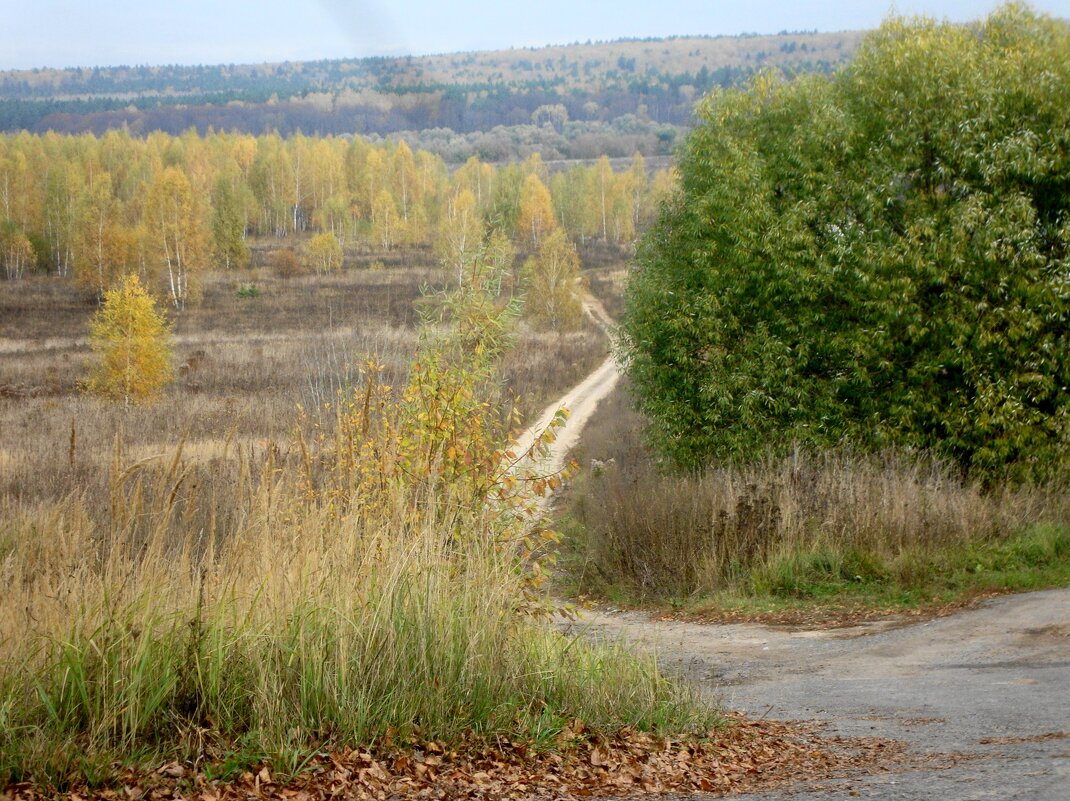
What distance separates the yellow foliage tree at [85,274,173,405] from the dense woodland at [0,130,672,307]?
29.3 m

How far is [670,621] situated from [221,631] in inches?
345

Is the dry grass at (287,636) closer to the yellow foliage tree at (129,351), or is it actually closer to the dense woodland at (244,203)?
the yellow foliage tree at (129,351)

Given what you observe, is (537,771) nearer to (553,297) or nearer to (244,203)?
(553,297)

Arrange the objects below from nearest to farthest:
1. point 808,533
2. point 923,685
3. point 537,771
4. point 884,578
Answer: point 537,771, point 923,685, point 884,578, point 808,533

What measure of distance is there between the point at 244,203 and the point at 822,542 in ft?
306

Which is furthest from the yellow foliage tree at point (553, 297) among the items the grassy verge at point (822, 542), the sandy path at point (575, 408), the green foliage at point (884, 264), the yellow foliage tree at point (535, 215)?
the grassy verge at point (822, 542)

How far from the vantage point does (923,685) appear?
8.94 m

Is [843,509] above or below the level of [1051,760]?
below

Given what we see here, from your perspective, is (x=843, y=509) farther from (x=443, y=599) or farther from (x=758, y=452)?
(x=443, y=599)

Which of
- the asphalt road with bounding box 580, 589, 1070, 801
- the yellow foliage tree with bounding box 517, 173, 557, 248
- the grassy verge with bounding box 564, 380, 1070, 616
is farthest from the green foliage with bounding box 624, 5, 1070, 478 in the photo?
the yellow foliage tree with bounding box 517, 173, 557, 248

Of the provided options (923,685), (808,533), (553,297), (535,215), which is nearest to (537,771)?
(923,685)

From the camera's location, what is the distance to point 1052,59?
1995 centimetres

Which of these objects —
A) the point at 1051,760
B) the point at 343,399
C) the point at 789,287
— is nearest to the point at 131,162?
the point at 789,287

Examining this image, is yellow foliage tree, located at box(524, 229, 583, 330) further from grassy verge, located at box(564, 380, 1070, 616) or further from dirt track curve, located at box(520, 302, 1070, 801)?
dirt track curve, located at box(520, 302, 1070, 801)
